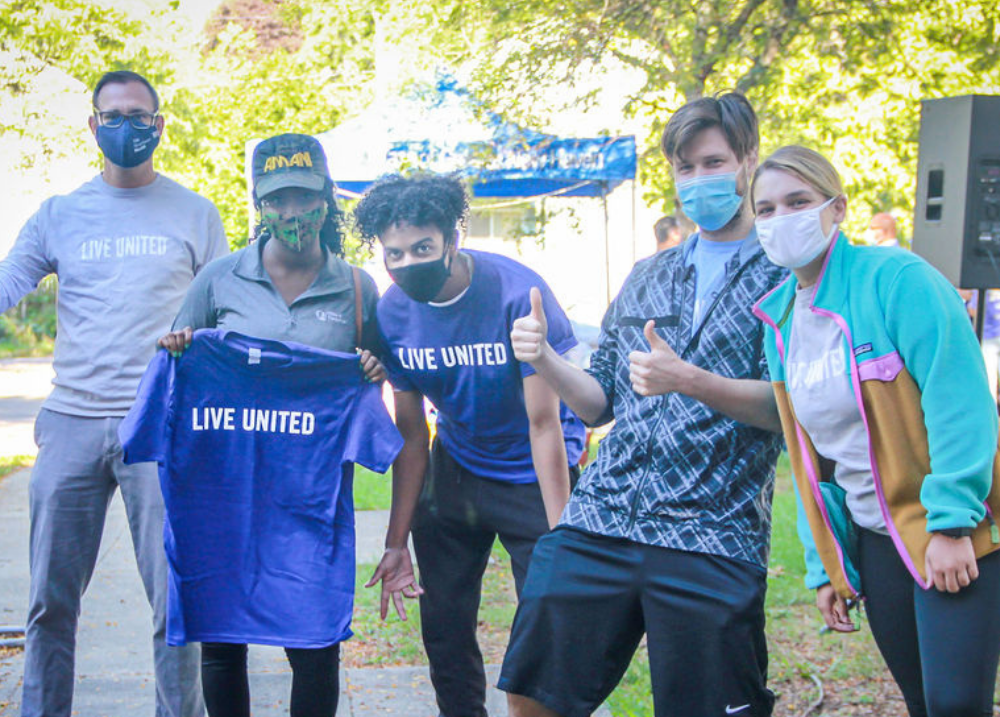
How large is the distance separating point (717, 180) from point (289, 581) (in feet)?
5.38

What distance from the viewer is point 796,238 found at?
263cm

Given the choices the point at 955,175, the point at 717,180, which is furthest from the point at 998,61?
the point at 717,180

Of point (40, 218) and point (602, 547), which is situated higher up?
point (40, 218)

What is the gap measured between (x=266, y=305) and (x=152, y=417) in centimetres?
46

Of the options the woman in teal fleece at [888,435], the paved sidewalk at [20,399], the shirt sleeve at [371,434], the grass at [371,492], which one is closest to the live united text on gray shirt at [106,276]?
the shirt sleeve at [371,434]

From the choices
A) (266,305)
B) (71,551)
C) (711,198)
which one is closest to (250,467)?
(266,305)

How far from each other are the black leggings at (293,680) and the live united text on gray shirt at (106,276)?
0.92 meters

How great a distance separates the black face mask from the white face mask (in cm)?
106

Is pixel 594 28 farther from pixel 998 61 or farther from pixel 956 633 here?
pixel 956 633

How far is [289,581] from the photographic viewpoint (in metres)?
3.26

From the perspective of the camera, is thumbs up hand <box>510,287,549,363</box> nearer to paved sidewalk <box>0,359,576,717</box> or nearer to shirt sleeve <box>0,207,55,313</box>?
shirt sleeve <box>0,207,55,313</box>

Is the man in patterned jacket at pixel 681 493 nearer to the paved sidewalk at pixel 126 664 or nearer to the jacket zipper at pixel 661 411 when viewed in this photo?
the jacket zipper at pixel 661 411

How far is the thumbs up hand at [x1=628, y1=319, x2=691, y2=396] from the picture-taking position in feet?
8.32

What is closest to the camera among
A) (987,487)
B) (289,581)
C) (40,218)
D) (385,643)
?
(987,487)
